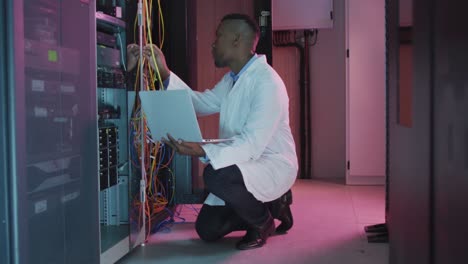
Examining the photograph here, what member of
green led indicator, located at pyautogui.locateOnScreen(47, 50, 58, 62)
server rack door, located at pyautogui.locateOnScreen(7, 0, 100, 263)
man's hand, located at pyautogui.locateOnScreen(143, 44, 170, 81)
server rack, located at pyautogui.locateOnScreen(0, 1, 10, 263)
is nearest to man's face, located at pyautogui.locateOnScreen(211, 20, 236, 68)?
man's hand, located at pyautogui.locateOnScreen(143, 44, 170, 81)

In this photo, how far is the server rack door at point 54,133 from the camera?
1.40 m

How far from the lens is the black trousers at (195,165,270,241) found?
2.46 metres

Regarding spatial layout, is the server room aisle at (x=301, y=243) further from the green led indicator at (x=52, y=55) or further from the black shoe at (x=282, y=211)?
the green led indicator at (x=52, y=55)

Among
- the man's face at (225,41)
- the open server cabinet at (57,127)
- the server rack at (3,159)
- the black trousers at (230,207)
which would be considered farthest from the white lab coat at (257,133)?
the server rack at (3,159)

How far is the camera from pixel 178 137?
89.5 inches

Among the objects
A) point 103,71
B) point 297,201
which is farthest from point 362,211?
point 103,71

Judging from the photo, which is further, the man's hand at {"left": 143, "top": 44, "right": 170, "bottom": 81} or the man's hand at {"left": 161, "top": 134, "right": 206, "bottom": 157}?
the man's hand at {"left": 143, "top": 44, "right": 170, "bottom": 81}

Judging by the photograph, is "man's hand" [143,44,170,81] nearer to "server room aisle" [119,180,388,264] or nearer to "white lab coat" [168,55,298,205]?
"white lab coat" [168,55,298,205]

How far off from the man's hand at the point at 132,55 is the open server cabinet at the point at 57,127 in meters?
0.06

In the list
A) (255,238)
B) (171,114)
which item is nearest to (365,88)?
(255,238)

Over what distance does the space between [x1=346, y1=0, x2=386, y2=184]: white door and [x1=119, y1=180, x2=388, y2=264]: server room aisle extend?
73 cm

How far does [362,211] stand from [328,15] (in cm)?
202

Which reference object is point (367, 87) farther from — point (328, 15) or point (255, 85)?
point (255, 85)

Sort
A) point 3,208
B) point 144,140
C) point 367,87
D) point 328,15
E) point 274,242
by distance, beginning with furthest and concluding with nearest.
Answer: point 328,15
point 367,87
point 274,242
point 144,140
point 3,208
